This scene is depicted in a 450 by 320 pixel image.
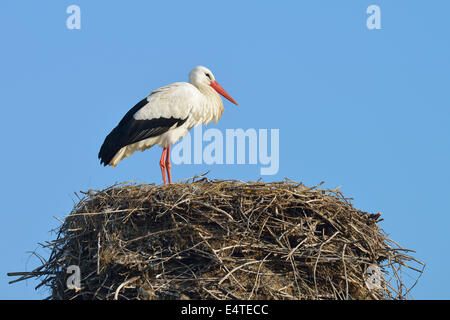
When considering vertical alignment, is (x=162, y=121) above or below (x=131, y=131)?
above

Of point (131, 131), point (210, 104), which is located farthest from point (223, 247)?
point (210, 104)

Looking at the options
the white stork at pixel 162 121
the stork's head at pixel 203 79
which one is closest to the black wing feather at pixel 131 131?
the white stork at pixel 162 121

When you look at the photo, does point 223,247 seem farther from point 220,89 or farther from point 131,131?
point 220,89

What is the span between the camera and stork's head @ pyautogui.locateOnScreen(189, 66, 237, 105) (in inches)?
406

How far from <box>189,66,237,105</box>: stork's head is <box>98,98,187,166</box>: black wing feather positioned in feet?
2.75

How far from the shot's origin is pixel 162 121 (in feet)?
31.6

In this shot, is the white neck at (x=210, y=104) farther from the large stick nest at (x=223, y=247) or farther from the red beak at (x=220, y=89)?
the large stick nest at (x=223, y=247)

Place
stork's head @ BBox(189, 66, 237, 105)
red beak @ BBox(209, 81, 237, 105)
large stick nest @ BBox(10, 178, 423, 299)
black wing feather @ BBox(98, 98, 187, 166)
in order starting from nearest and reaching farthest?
large stick nest @ BBox(10, 178, 423, 299) < black wing feather @ BBox(98, 98, 187, 166) < stork's head @ BBox(189, 66, 237, 105) < red beak @ BBox(209, 81, 237, 105)

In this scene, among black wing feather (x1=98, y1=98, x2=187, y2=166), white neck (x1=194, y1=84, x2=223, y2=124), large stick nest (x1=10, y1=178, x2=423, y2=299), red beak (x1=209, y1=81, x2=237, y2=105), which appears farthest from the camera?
red beak (x1=209, y1=81, x2=237, y2=105)

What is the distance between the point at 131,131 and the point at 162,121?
48 cm

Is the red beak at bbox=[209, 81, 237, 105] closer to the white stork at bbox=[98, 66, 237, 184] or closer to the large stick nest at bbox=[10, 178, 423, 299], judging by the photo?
the white stork at bbox=[98, 66, 237, 184]

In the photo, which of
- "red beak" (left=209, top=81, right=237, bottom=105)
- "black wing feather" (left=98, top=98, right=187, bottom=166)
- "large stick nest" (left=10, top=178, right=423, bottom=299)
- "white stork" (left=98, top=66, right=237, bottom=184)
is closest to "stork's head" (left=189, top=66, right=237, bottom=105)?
"red beak" (left=209, top=81, right=237, bottom=105)

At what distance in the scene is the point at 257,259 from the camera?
6.92 m
